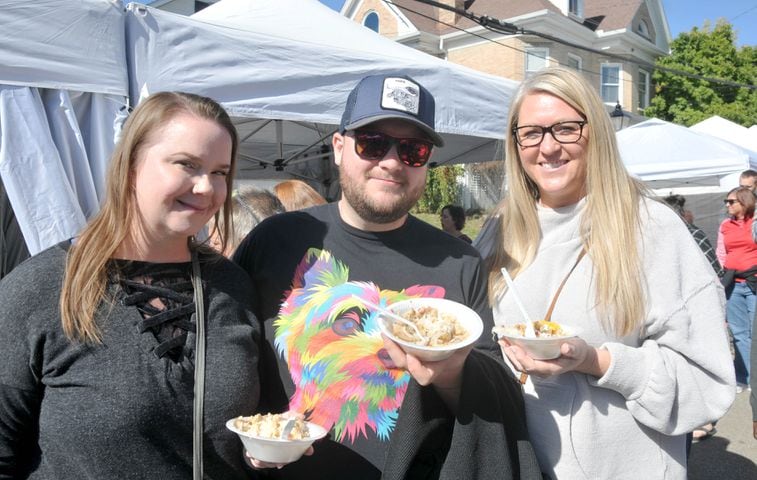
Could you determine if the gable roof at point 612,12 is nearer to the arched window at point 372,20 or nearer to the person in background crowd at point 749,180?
the arched window at point 372,20

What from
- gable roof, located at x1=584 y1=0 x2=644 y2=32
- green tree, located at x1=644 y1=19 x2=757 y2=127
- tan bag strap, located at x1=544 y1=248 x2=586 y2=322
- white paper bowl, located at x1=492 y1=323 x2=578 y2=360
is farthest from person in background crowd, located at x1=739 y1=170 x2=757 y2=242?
green tree, located at x1=644 y1=19 x2=757 y2=127

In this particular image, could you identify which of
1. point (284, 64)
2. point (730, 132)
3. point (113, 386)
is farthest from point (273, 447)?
point (730, 132)

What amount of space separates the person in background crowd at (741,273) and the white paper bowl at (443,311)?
6.68 m

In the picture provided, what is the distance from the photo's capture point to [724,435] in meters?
5.22

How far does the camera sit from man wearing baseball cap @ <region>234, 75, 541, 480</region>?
1.62 meters

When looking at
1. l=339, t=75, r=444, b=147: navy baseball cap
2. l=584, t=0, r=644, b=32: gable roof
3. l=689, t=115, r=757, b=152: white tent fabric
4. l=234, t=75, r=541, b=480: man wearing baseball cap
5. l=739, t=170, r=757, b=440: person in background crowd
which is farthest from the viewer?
l=584, t=0, r=644, b=32: gable roof

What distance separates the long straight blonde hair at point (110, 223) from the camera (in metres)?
1.48

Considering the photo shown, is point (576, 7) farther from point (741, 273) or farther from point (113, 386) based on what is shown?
point (113, 386)

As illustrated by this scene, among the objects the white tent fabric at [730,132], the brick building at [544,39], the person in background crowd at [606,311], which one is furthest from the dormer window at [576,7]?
the person in background crowd at [606,311]

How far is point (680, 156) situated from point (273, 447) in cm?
960

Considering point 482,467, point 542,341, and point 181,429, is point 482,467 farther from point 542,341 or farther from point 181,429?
point 181,429

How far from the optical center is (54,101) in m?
3.07

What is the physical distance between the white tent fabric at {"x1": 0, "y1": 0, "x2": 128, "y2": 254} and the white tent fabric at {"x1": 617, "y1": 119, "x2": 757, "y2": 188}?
26.6 ft

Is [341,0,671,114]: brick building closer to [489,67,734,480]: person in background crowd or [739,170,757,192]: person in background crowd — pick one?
[739,170,757,192]: person in background crowd
